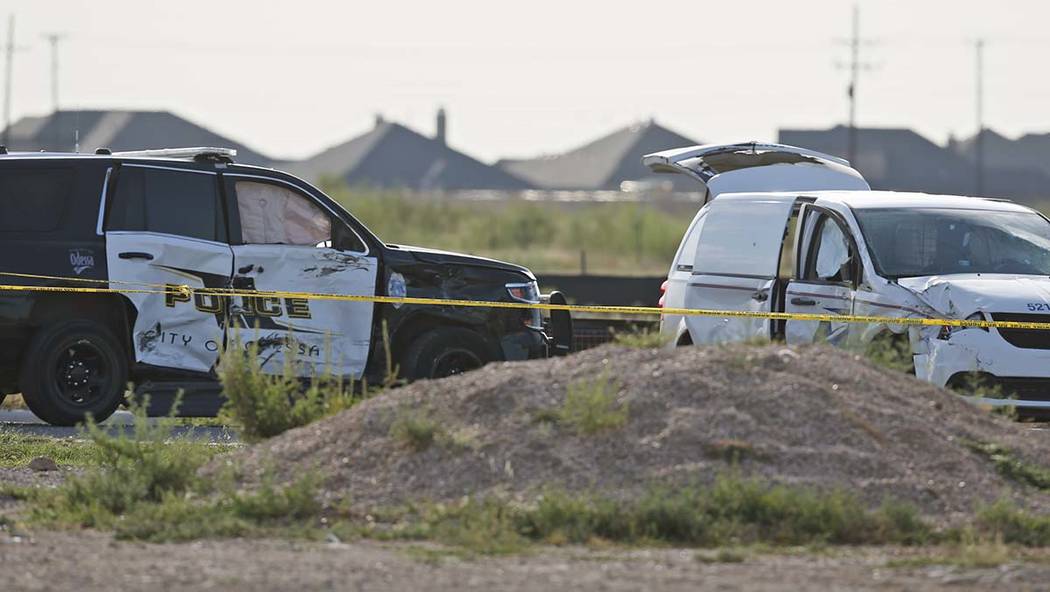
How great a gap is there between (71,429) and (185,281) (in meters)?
1.45

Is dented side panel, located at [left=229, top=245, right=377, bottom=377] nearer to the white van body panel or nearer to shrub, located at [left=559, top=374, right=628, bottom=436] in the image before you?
the white van body panel

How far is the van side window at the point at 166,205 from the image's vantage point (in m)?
14.8

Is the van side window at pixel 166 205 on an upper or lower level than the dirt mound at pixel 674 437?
upper

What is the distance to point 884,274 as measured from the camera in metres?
13.6

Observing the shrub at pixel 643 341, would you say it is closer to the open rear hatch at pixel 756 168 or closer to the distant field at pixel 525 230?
the open rear hatch at pixel 756 168

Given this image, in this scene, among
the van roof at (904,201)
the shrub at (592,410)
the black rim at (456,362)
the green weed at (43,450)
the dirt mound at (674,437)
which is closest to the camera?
the dirt mound at (674,437)

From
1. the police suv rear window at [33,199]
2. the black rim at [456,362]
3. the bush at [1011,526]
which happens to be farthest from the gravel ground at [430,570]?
the black rim at [456,362]

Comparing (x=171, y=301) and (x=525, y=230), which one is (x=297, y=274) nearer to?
(x=171, y=301)

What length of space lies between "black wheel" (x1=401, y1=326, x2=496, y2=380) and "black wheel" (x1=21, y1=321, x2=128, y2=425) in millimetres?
2259

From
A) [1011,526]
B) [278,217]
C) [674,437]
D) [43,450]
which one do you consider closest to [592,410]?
[674,437]

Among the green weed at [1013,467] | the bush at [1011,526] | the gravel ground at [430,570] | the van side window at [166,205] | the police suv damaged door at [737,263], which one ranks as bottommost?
the gravel ground at [430,570]

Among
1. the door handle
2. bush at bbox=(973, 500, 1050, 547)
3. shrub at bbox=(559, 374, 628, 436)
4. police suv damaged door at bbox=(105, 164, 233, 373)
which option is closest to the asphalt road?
police suv damaged door at bbox=(105, 164, 233, 373)

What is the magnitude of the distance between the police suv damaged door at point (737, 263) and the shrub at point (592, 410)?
438cm

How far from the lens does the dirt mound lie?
9492 mm
